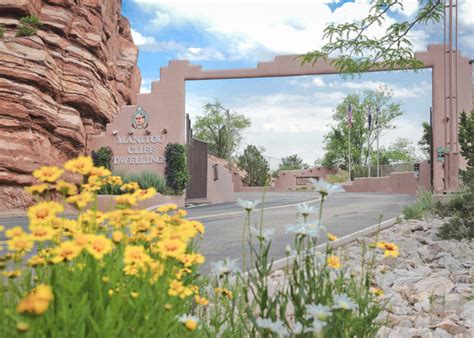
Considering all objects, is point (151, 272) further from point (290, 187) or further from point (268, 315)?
point (290, 187)

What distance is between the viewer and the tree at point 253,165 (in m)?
44.5

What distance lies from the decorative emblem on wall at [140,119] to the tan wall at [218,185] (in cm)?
362

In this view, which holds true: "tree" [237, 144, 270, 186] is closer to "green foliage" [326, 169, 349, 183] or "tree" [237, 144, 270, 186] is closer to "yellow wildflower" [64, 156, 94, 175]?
"green foliage" [326, 169, 349, 183]

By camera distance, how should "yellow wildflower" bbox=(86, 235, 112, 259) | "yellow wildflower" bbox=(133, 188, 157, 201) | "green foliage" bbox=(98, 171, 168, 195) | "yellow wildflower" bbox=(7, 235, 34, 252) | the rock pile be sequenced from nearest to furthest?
"yellow wildflower" bbox=(86, 235, 112, 259) < "yellow wildflower" bbox=(7, 235, 34, 252) < "yellow wildflower" bbox=(133, 188, 157, 201) < the rock pile < "green foliage" bbox=(98, 171, 168, 195)

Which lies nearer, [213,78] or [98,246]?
[98,246]

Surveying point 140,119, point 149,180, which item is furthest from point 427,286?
point 140,119

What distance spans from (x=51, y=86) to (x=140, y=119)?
3.64 metres

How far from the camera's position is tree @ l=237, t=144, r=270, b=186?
1751 inches

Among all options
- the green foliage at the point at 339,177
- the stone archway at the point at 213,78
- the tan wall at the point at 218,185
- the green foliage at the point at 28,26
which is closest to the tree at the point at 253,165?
the green foliage at the point at 339,177

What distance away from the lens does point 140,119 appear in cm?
2008

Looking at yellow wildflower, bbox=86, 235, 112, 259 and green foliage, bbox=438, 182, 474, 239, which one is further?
green foliage, bbox=438, 182, 474, 239

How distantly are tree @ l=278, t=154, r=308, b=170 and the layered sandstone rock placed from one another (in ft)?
103

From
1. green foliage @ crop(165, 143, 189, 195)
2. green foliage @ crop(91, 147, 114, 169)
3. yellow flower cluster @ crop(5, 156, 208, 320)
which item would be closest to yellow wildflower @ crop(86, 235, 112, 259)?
yellow flower cluster @ crop(5, 156, 208, 320)

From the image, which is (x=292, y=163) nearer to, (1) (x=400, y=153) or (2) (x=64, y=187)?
(1) (x=400, y=153)
